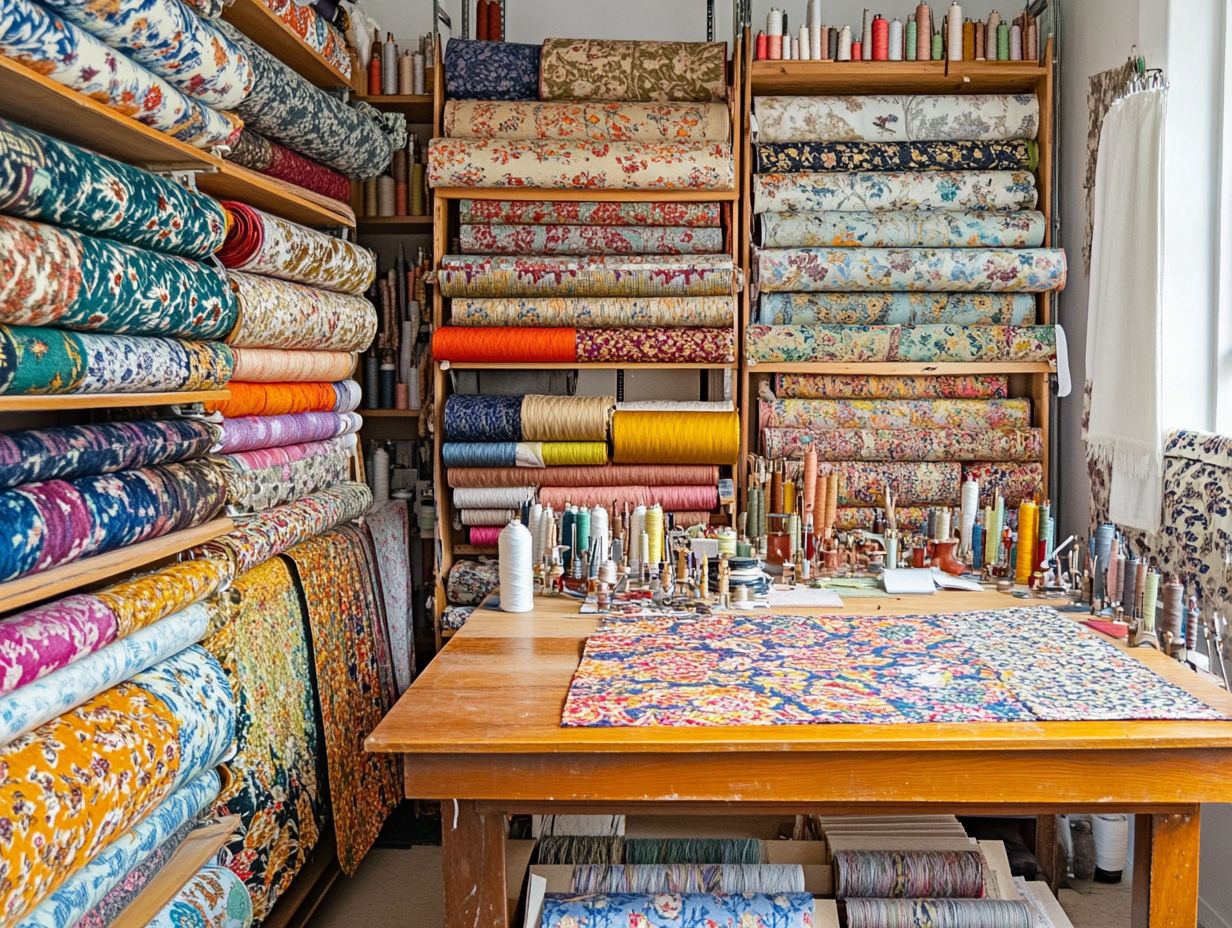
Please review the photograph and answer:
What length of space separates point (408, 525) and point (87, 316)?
2609mm

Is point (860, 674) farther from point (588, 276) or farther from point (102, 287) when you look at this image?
point (588, 276)

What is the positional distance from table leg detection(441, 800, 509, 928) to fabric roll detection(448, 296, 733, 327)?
247 cm

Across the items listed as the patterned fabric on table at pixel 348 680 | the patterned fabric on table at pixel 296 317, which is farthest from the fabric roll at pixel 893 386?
the patterned fabric on table at pixel 348 680

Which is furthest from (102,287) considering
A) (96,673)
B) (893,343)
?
(893,343)

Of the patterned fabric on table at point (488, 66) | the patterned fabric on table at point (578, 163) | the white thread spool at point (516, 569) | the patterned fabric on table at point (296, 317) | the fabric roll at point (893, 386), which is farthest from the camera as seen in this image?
the fabric roll at point (893, 386)

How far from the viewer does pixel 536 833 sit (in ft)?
10.6

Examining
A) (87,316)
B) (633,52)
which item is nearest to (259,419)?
(87,316)

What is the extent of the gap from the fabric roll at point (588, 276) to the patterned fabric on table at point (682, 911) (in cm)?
248

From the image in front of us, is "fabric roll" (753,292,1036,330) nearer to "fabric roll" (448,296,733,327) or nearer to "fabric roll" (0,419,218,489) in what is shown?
"fabric roll" (448,296,733,327)

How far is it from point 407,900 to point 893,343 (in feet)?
8.66

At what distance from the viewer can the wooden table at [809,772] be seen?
212 cm

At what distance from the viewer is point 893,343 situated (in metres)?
4.50

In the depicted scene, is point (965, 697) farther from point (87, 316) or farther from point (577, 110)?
point (577, 110)

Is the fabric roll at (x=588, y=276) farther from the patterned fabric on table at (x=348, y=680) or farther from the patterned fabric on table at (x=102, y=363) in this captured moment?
the patterned fabric on table at (x=102, y=363)
